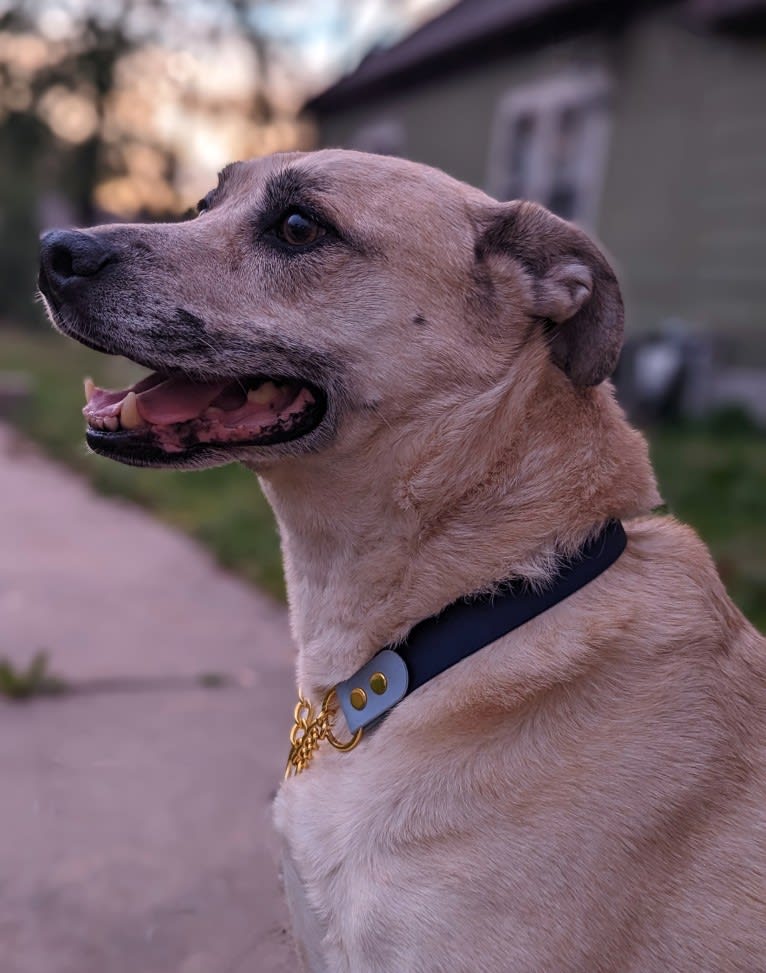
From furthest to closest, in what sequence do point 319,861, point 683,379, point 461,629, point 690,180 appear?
1. point 690,180
2. point 683,379
3. point 461,629
4. point 319,861

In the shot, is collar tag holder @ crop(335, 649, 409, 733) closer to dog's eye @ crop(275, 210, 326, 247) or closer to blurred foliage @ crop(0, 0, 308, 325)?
dog's eye @ crop(275, 210, 326, 247)

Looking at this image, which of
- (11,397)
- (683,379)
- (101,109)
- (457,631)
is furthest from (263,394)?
(101,109)

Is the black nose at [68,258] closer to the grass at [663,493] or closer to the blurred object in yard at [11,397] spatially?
the grass at [663,493]

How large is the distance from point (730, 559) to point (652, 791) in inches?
140

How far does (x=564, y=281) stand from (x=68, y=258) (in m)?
1.09

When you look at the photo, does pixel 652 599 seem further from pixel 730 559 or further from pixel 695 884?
pixel 730 559

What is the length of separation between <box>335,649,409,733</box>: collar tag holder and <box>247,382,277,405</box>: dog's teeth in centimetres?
62

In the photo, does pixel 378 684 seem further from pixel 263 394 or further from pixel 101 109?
pixel 101 109

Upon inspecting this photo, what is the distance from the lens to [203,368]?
224cm

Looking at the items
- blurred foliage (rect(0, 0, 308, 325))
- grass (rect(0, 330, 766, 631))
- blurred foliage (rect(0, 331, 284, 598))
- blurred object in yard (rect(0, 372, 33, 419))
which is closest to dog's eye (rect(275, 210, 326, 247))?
blurred foliage (rect(0, 331, 284, 598))

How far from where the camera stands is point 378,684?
6.85ft

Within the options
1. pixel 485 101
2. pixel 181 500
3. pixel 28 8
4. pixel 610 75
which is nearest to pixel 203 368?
pixel 181 500

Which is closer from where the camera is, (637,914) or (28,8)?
(637,914)

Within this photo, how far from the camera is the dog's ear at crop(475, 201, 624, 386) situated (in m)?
2.23
